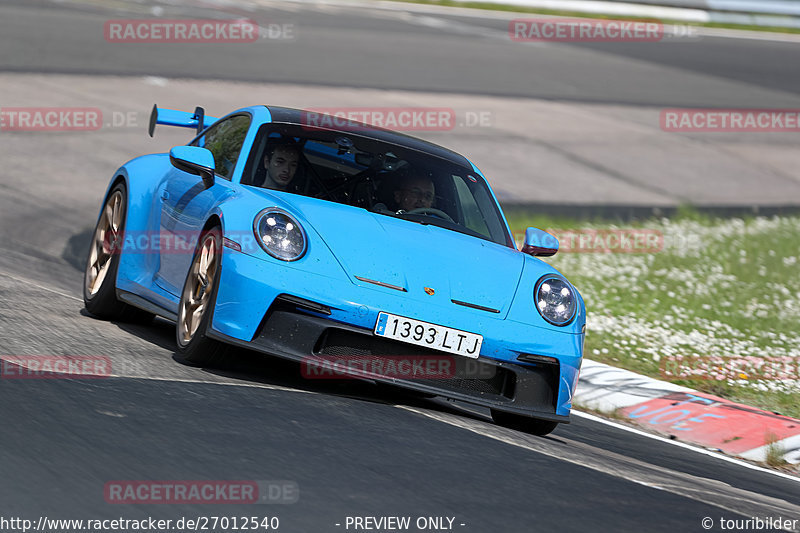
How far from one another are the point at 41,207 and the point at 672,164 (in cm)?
935

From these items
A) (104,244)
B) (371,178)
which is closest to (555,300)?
(371,178)

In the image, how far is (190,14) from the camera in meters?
22.9

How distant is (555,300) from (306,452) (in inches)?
74.9

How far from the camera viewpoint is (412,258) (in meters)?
5.85

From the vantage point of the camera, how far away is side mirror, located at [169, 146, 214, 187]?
6.41 m

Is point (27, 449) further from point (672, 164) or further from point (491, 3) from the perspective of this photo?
point (491, 3)

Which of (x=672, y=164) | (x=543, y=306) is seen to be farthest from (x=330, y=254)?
(x=672, y=164)

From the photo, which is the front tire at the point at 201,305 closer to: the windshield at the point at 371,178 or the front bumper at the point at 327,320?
the front bumper at the point at 327,320

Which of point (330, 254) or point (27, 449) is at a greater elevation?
point (330, 254)

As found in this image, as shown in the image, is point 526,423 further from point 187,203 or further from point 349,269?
point 187,203

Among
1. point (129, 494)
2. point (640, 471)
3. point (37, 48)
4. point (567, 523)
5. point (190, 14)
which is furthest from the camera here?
point (190, 14)

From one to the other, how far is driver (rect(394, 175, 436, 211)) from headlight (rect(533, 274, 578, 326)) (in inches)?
36.6

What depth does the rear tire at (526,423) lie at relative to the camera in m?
6.06

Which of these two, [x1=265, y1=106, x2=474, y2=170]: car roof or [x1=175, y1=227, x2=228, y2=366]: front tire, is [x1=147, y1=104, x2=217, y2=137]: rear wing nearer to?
[x1=265, y1=106, x2=474, y2=170]: car roof
